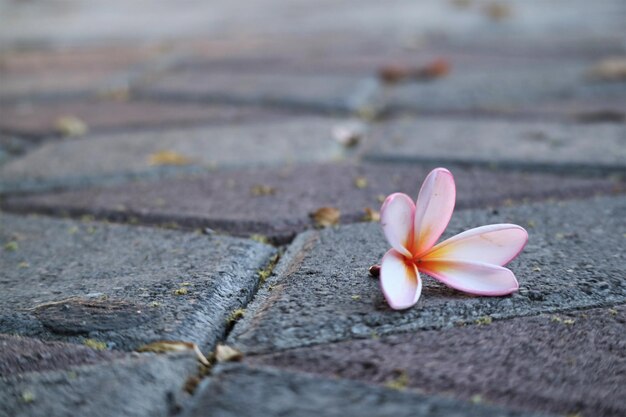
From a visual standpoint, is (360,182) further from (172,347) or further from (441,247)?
(172,347)

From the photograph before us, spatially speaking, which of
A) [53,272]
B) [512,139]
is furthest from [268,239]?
[512,139]

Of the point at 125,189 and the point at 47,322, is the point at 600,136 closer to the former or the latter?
the point at 125,189

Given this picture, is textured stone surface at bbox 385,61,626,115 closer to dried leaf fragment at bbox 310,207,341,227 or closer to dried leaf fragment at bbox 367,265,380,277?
dried leaf fragment at bbox 310,207,341,227

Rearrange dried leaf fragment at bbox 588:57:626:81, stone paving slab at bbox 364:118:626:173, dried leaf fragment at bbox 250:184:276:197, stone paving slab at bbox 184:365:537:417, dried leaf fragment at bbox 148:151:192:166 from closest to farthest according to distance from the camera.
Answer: stone paving slab at bbox 184:365:537:417, dried leaf fragment at bbox 250:184:276:197, stone paving slab at bbox 364:118:626:173, dried leaf fragment at bbox 148:151:192:166, dried leaf fragment at bbox 588:57:626:81

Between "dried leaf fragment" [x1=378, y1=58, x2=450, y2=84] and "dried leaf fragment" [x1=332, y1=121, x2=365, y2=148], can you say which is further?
"dried leaf fragment" [x1=378, y1=58, x2=450, y2=84]

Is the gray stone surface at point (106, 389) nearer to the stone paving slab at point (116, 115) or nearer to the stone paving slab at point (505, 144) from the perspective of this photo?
the stone paving slab at point (505, 144)

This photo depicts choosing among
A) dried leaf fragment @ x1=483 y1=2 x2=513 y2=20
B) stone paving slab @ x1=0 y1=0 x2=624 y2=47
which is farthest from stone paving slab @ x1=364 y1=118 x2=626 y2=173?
dried leaf fragment @ x1=483 y1=2 x2=513 y2=20
